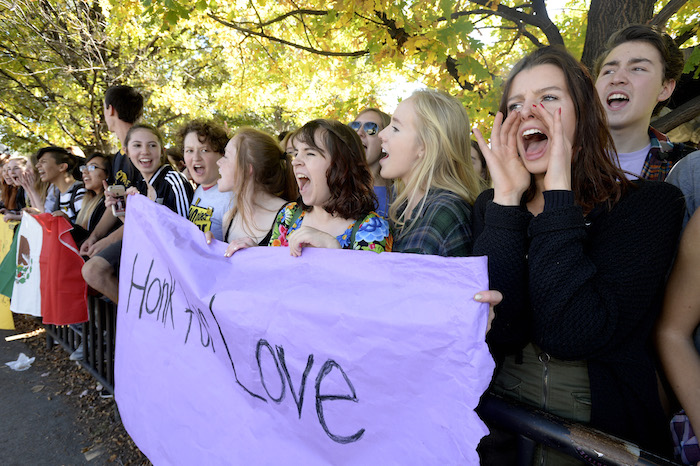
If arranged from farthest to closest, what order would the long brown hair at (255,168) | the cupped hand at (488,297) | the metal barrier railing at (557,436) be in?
1. the long brown hair at (255,168)
2. the cupped hand at (488,297)
3. the metal barrier railing at (557,436)

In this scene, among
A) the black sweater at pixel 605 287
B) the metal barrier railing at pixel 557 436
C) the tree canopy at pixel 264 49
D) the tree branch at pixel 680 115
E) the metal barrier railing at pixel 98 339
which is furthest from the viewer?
the tree canopy at pixel 264 49

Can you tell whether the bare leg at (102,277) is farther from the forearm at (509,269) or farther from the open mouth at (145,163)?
the forearm at (509,269)

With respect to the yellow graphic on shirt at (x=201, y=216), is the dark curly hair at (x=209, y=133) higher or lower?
higher

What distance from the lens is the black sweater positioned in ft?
4.22

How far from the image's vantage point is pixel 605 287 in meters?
1.31

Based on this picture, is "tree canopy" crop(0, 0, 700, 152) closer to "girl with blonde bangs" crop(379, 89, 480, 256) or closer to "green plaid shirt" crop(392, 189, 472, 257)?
"girl with blonde bangs" crop(379, 89, 480, 256)

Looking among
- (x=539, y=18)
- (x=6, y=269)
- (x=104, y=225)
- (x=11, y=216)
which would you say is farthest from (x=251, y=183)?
(x=11, y=216)

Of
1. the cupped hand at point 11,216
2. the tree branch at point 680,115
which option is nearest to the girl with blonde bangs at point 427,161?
the tree branch at point 680,115

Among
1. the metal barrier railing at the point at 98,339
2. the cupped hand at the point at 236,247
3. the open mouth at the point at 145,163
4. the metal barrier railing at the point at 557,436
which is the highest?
the open mouth at the point at 145,163

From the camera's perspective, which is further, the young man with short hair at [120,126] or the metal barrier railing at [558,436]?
the young man with short hair at [120,126]

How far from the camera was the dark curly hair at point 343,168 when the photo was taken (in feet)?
7.71

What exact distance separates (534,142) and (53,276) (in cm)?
425

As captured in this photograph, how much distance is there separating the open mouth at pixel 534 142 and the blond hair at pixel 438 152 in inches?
21.8

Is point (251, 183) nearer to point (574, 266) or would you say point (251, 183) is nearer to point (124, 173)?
point (124, 173)
